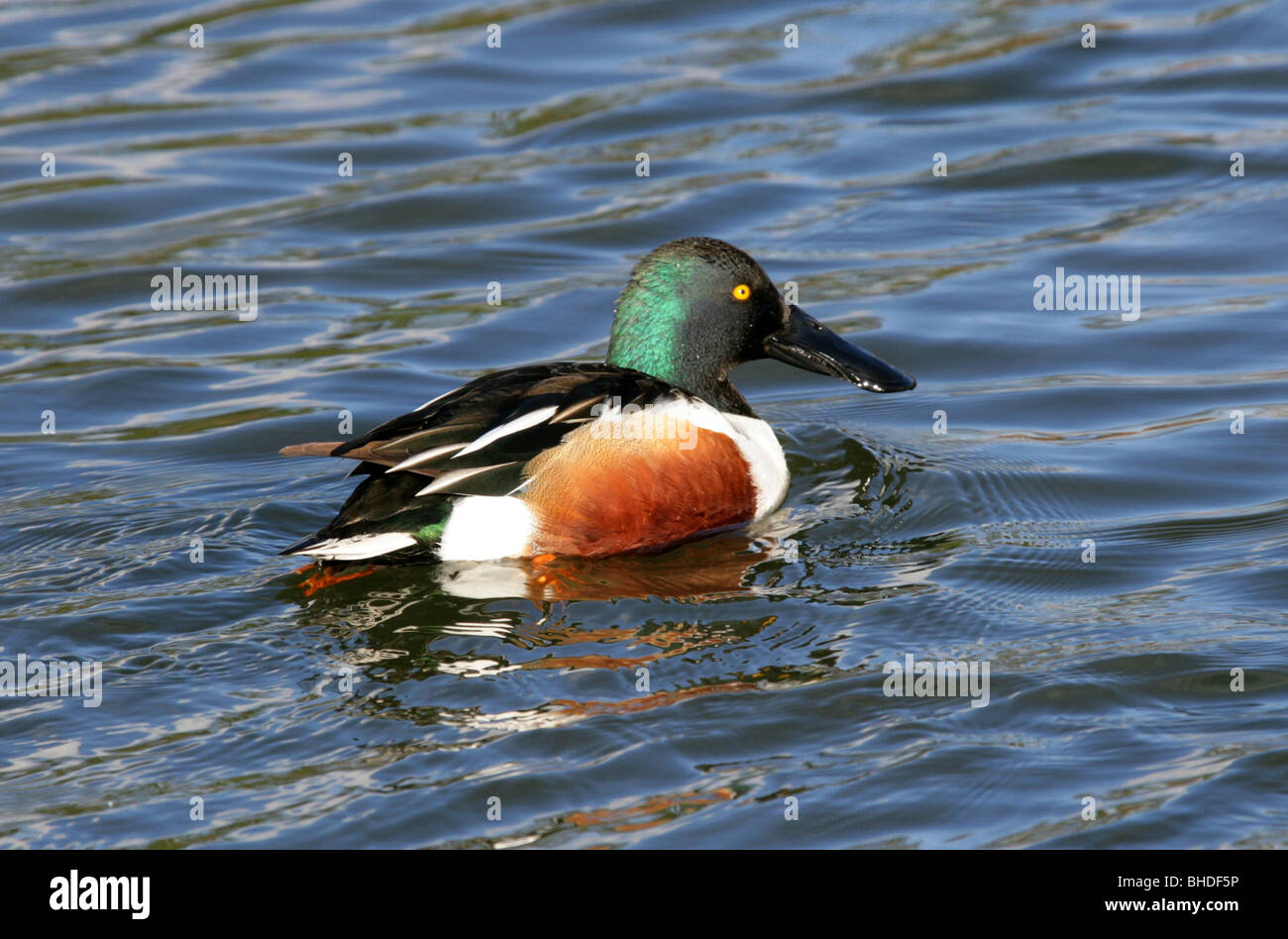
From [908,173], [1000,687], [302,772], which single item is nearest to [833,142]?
[908,173]

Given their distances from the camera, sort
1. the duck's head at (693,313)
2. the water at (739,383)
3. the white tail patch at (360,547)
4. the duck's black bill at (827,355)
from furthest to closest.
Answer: the duck's black bill at (827,355), the duck's head at (693,313), the white tail patch at (360,547), the water at (739,383)

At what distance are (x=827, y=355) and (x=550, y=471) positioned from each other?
1559 mm

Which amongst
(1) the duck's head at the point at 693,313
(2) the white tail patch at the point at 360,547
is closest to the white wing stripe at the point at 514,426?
(2) the white tail patch at the point at 360,547

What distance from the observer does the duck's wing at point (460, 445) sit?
5.80 m

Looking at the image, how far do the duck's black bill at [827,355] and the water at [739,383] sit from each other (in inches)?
15.1

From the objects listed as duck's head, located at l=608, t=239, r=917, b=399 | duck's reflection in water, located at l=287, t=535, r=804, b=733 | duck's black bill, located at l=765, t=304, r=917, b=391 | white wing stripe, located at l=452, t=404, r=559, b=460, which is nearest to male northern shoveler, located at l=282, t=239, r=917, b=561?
white wing stripe, located at l=452, t=404, r=559, b=460

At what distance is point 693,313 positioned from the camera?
6.70m

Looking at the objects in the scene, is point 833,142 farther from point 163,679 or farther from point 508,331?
point 163,679

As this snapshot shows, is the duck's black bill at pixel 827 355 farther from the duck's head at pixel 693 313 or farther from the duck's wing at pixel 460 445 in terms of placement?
the duck's wing at pixel 460 445

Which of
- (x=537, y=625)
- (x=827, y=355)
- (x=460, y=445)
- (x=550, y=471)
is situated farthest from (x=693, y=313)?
(x=537, y=625)

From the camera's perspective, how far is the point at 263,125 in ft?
38.7

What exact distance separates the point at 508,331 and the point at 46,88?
5.25 metres

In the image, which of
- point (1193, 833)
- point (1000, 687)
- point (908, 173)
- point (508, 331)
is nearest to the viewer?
point (1193, 833)

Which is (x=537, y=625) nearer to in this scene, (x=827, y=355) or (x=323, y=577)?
(x=323, y=577)
